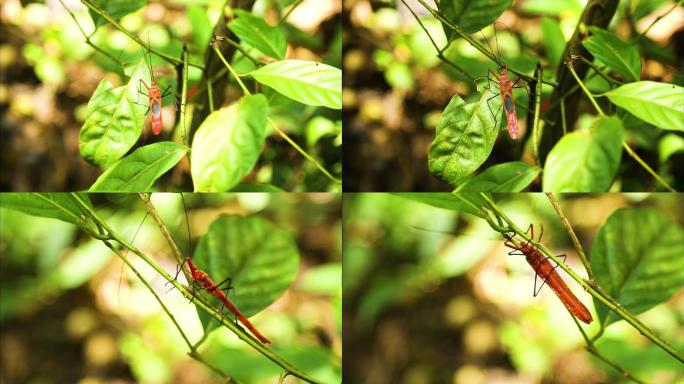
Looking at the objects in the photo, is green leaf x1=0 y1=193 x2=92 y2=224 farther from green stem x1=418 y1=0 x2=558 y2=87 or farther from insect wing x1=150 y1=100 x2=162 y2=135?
green stem x1=418 y1=0 x2=558 y2=87

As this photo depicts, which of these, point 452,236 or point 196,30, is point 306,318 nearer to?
point 452,236

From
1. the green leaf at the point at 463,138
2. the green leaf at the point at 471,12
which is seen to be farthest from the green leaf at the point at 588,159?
the green leaf at the point at 471,12

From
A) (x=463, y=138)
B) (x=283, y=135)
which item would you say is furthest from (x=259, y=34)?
(x=463, y=138)

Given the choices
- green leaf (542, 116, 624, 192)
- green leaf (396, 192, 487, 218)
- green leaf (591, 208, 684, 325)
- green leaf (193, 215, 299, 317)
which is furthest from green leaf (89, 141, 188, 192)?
green leaf (591, 208, 684, 325)

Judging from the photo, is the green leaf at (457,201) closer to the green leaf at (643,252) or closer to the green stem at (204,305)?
the green leaf at (643,252)

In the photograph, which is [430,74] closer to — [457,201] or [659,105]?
[457,201]
